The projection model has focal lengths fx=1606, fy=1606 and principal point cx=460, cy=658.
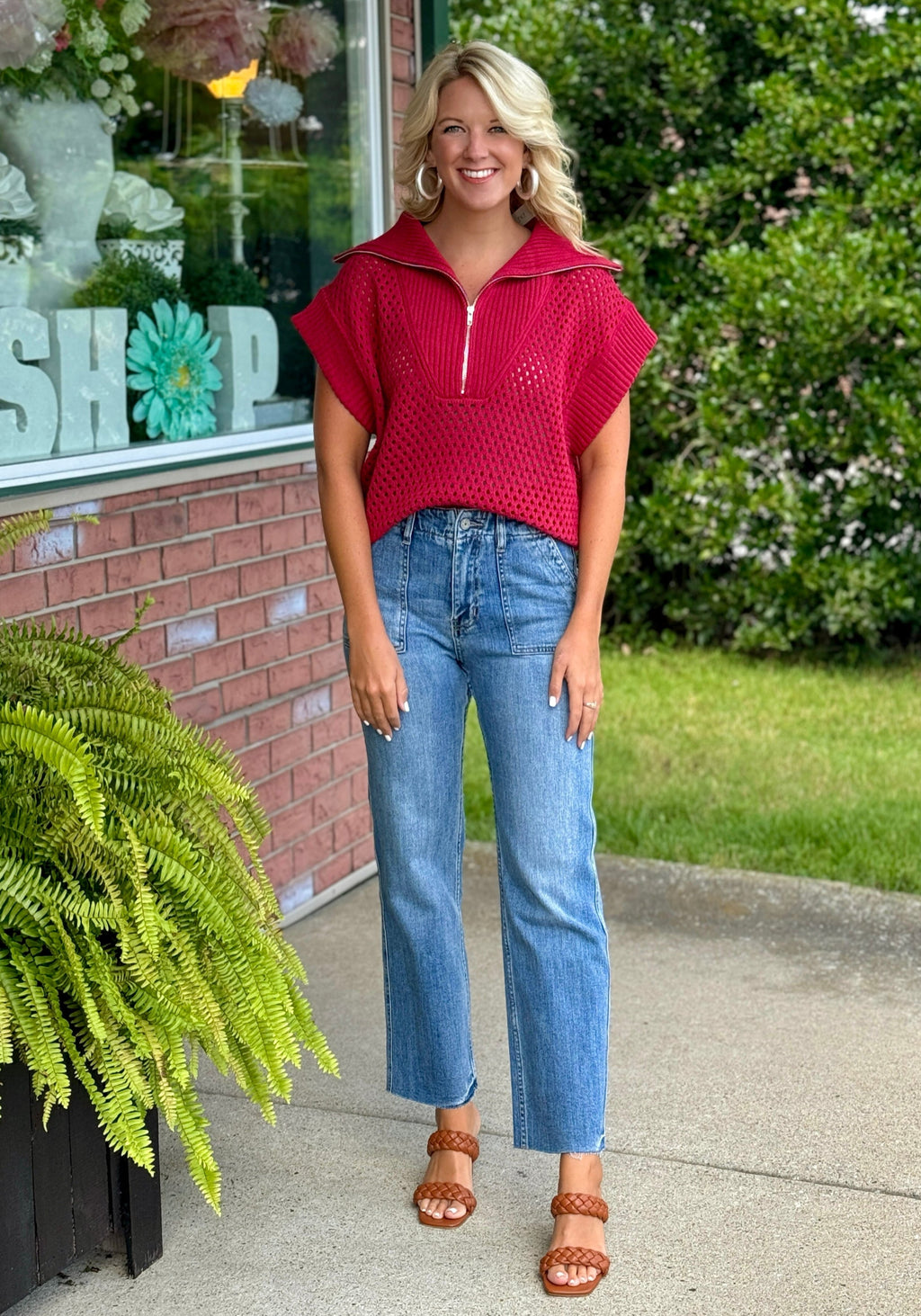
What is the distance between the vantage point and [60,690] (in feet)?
8.83

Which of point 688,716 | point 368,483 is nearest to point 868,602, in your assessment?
point 688,716

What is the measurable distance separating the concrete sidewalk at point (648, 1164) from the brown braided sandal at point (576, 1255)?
0.03 meters

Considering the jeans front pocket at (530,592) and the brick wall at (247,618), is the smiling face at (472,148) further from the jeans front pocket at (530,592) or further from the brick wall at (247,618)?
the brick wall at (247,618)

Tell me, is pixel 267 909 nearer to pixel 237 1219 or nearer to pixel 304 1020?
pixel 304 1020

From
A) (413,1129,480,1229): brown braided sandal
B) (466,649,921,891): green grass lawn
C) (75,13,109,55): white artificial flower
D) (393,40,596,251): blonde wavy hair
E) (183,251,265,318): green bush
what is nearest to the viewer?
(393,40,596,251): blonde wavy hair

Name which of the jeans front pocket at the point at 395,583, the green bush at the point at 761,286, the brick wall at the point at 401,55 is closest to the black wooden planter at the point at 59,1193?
the jeans front pocket at the point at 395,583

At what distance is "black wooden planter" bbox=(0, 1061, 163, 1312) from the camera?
249 centimetres

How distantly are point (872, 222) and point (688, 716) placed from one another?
249 cm

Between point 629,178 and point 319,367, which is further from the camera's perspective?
point 629,178

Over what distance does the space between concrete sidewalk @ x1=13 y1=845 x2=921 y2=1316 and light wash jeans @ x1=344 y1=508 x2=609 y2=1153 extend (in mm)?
109

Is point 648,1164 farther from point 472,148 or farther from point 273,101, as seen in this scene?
point 273,101

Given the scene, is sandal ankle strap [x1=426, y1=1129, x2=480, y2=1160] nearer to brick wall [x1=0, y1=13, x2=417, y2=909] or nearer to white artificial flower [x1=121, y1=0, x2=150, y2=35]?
brick wall [x1=0, y1=13, x2=417, y2=909]

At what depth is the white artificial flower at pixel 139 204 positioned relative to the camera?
157 inches

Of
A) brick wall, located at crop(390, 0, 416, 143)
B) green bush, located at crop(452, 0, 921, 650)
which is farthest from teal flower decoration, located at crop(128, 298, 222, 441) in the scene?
green bush, located at crop(452, 0, 921, 650)
